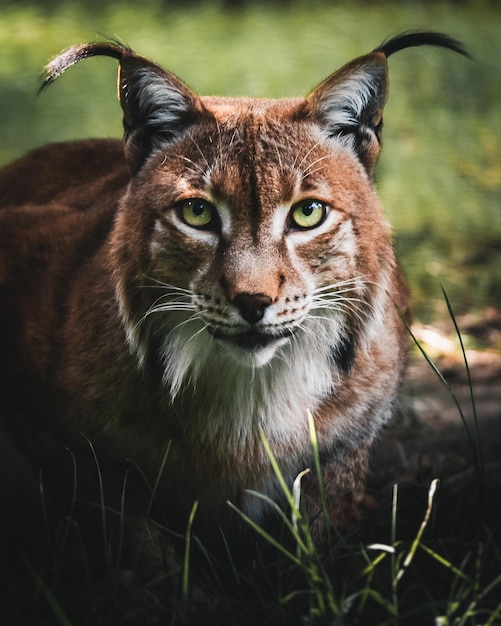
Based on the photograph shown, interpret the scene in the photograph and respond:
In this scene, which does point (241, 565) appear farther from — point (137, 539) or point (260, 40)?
point (260, 40)

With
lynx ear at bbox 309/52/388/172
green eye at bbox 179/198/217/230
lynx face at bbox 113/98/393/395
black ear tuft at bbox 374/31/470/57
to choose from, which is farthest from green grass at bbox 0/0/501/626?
black ear tuft at bbox 374/31/470/57

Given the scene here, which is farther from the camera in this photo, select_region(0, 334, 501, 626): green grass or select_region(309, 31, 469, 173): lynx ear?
select_region(309, 31, 469, 173): lynx ear

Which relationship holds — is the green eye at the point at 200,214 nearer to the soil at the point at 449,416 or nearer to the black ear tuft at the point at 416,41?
the black ear tuft at the point at 416,41

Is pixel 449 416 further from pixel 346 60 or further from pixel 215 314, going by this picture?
pixel 346 60

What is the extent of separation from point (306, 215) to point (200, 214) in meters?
0.35

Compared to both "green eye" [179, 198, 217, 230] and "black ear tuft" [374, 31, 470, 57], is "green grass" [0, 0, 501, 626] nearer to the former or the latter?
"green eye" [179, 198, 217, 230]

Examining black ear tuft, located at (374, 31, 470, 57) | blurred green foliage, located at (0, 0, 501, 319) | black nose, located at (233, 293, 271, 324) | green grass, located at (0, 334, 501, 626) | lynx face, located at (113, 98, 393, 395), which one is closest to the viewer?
green grass, located at (0, 334, 501, 626)

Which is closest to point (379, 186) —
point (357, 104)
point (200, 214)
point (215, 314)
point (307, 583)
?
point (357, 104)

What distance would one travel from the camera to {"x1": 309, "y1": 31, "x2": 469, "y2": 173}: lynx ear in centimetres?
338

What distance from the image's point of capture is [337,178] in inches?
135

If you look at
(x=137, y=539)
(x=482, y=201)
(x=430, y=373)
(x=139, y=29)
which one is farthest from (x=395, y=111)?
(x=137, y=539)

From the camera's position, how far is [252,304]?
3.05 meters

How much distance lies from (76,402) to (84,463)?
22 centimetres

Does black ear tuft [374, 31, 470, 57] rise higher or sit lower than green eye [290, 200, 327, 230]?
higher
